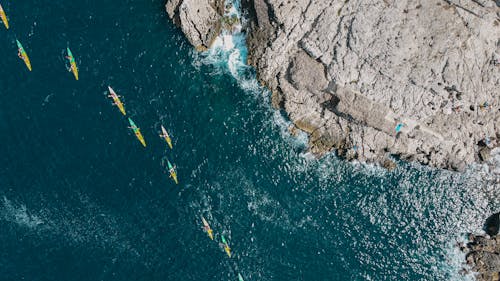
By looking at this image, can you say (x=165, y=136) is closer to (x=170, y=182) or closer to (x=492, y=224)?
(x=170, y=182)

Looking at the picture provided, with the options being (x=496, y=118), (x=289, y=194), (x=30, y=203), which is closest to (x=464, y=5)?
(x=496, y=118)

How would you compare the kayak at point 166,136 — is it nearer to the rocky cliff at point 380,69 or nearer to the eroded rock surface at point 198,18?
the eroded rock surface at point 198,18

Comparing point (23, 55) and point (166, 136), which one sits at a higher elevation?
point (23, 55)

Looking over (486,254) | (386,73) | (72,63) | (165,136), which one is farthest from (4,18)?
(486,254)

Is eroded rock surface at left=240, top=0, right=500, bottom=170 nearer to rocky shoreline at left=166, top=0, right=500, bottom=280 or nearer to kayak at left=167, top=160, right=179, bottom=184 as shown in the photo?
rocky shoreline at left=166, top=0, right=500, bottom=280

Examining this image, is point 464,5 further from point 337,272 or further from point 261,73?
point 337,272

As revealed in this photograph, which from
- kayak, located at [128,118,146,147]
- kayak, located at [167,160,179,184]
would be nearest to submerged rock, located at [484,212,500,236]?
kayak, located at [167,160,179,184]

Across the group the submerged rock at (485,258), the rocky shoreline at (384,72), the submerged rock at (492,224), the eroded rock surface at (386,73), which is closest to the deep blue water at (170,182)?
the submerged rock at (492,224)
